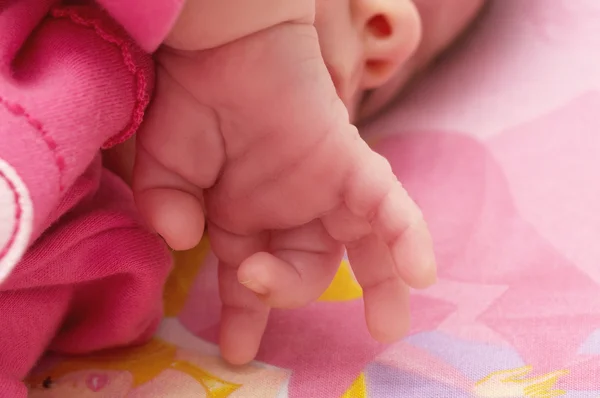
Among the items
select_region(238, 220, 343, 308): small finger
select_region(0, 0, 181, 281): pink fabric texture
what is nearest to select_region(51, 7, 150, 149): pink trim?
select_region(0, 0, 181, 281): pink fabric texture

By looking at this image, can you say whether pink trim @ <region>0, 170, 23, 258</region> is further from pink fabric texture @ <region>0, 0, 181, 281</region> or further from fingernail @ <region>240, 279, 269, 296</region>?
fingernail @ <region>240, 279, 269, 296</region>

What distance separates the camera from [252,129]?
435mm

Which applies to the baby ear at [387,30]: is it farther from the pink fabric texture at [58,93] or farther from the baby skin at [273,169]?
the pink fabric texture at [58,93]

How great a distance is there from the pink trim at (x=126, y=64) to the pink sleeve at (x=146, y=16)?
2cm

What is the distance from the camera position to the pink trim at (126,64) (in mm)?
405

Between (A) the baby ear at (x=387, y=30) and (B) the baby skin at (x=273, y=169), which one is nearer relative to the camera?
(B) the baby skin at (x=273, y=169)


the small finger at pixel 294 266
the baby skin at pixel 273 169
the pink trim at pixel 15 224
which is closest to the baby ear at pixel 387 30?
the baby skin at pixel 273 169

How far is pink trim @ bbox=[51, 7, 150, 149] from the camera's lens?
41 centimetres

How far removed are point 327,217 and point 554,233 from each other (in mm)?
266

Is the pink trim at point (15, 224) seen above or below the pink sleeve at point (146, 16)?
below

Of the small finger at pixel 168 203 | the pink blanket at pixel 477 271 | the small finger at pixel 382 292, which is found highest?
the small finger at pixel 168 203

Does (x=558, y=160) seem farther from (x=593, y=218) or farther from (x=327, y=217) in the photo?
(x=327, y=217)

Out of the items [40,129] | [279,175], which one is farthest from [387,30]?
[40,129]

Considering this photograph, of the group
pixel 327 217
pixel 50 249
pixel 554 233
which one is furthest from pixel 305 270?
pixel 554 233
